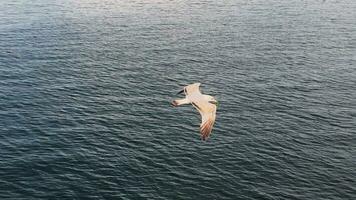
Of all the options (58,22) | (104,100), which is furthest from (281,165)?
(58,22)

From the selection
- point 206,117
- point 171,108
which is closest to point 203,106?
point 206,117

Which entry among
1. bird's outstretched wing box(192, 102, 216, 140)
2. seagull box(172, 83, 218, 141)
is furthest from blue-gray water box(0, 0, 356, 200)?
bird's outstretched wing box(192, 102, 216, 140)

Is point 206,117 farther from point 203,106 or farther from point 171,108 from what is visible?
point 171,108

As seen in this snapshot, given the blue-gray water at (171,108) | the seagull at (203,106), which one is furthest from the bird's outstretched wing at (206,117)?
the blue-gray water at (171,108)

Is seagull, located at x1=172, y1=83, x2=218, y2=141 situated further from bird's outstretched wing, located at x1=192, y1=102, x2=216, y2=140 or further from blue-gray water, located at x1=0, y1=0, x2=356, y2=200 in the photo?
blue-gray water, located at x1=0, y1=0, x2=356, y2=200

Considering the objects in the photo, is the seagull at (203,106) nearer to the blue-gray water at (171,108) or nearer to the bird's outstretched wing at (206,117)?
the bird's outstretched wing at (206,117)

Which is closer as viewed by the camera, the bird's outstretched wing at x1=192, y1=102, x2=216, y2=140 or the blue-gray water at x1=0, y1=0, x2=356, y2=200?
the bird's outstretched wing at x1=192, y1=102, x2=216, y2=140

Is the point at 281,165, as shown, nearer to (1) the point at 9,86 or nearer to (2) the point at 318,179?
(2) the point at 318,179
